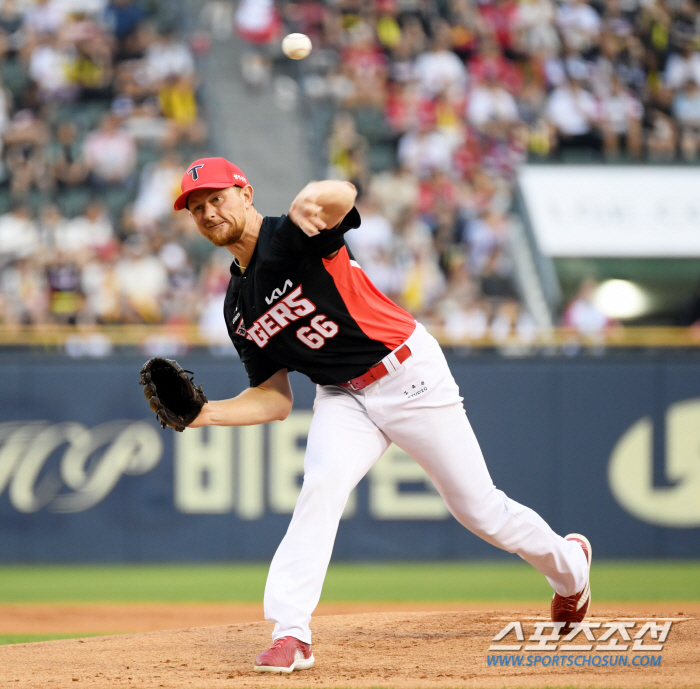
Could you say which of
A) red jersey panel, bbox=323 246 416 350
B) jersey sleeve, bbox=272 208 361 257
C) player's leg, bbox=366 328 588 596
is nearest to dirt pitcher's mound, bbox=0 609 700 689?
player's leg, bbox=366 328 588 596

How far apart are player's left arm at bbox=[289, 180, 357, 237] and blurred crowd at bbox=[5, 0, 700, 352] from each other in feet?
19.1

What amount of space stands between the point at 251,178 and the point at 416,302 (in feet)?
11.4

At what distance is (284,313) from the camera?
427 centimetres

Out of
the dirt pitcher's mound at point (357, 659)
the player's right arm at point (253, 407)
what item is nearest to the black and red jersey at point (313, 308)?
the player's right arm at point (253, 407)

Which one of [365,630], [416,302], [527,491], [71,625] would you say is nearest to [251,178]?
[416,302]

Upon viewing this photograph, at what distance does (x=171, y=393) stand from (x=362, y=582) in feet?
13.8

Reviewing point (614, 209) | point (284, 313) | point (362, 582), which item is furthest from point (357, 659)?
point (614, 209)

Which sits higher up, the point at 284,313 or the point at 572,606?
the point at 284,313

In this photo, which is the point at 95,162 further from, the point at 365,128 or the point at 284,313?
the point at 284,313

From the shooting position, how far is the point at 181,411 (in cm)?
452

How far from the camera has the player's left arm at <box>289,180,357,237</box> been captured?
3.88m

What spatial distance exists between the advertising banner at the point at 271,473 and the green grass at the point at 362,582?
147 mm

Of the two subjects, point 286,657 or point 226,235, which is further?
point 226,235

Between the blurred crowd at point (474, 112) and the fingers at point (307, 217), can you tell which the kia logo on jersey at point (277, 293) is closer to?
the fingers at point (307, 217)
